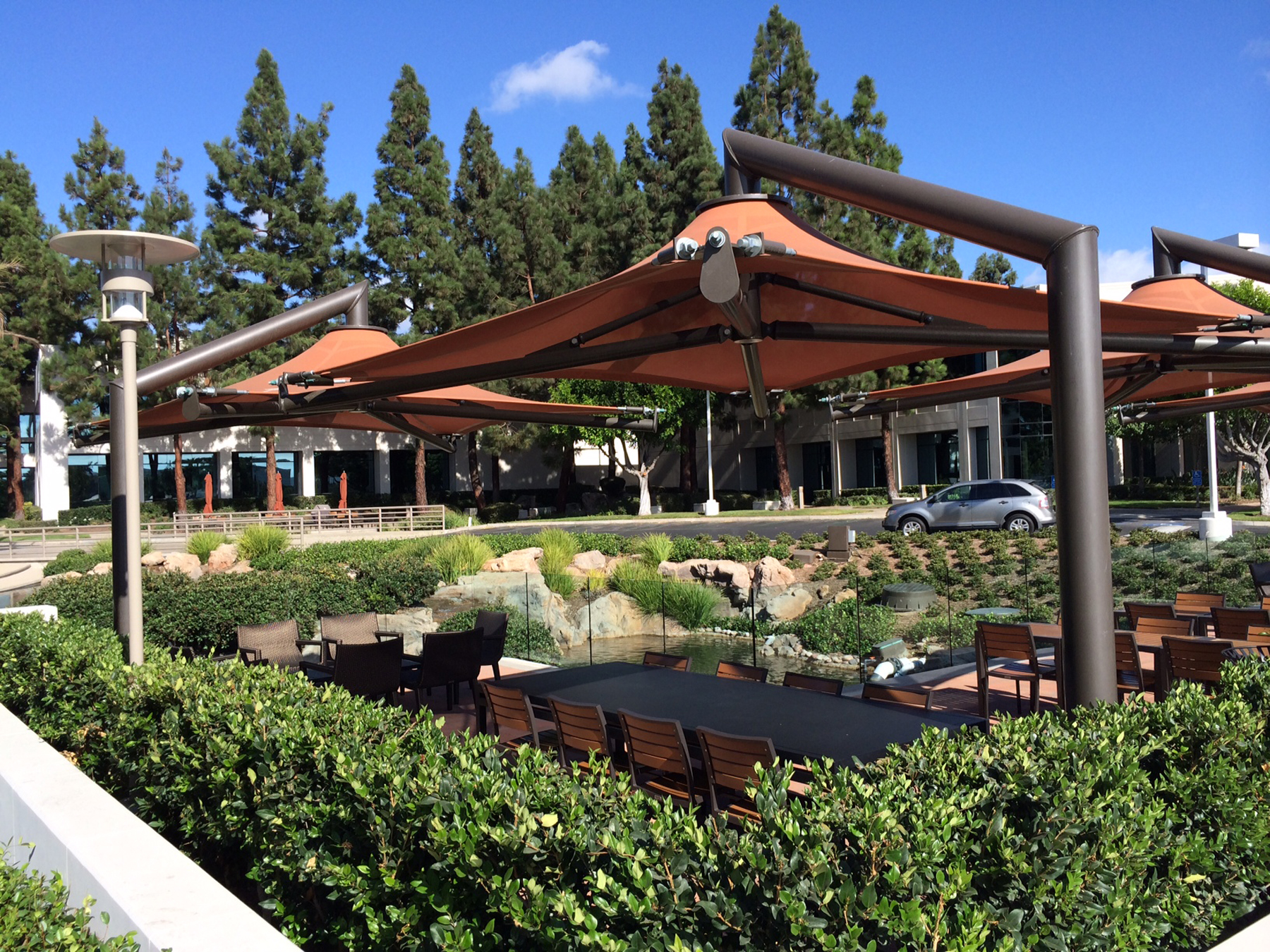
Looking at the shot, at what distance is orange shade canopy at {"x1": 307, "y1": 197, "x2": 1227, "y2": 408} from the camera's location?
3.81m

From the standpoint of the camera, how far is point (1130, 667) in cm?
643

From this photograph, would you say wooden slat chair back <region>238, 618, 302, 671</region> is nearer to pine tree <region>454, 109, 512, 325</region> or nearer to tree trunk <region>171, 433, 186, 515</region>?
pine tree <region>454, 109, 512, 325</region>

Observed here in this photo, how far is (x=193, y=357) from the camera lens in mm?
6348

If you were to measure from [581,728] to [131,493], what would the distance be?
344 centimetres

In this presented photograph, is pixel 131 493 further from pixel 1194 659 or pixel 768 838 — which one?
pixel 1194 659

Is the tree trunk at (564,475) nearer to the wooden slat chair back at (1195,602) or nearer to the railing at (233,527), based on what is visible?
the railing at (233,527)

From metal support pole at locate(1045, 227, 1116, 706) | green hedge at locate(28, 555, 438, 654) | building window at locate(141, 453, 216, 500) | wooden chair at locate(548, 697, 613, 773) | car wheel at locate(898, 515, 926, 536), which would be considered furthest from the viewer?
building window at locate(141, 453, 216, 500)

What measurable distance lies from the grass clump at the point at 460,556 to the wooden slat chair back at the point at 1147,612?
11469 mm

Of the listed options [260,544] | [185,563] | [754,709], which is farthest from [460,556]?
[754,709]

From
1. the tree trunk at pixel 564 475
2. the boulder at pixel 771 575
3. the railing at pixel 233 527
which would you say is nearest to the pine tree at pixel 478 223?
the tree trunk at pixel 564 475

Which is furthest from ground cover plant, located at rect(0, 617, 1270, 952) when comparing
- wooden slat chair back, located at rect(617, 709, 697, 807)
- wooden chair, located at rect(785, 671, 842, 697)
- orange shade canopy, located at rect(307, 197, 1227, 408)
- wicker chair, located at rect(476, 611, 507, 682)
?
wicker chair, located at rect(476, 611, 507, 682)

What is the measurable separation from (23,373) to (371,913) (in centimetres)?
4532

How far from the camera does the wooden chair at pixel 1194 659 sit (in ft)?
19.1

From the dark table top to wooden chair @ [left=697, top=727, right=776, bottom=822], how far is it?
0.80 ft
